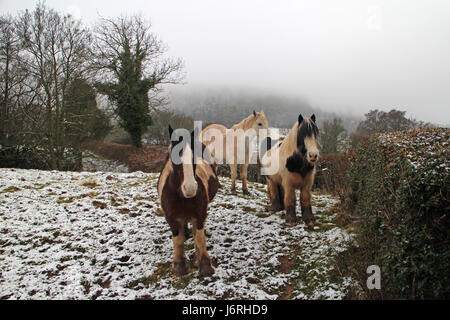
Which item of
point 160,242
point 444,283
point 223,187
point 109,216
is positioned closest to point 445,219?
point 444,283

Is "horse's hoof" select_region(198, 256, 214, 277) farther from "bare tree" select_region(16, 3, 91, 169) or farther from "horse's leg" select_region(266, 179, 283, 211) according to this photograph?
"bare tree" select_region(16, 3, 91, 169)

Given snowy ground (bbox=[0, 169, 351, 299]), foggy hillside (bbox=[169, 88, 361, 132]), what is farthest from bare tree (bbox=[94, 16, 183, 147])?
snowy ground (bbox=[0, 169, 351, 299])

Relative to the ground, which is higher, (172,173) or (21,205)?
(172,173)

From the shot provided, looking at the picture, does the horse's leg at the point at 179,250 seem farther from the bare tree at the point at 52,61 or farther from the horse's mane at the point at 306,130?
the bare tree at the point at 52,61

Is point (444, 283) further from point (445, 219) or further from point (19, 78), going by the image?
point (19, 78)

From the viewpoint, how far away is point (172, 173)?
323cm

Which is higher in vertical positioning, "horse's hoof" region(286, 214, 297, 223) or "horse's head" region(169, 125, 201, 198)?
"horse's head" region(169, 125, 201, 198)

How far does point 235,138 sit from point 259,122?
82cm

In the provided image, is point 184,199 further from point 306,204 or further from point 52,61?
point 52,61

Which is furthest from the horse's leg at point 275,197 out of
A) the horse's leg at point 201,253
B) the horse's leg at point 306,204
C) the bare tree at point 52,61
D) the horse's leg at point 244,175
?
the bare tree at point 52,61

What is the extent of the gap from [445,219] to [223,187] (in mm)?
6278

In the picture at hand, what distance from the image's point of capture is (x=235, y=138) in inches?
279

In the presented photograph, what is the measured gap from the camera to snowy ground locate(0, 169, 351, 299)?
333 cm

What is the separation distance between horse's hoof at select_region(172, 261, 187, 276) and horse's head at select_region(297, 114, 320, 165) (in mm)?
2583
